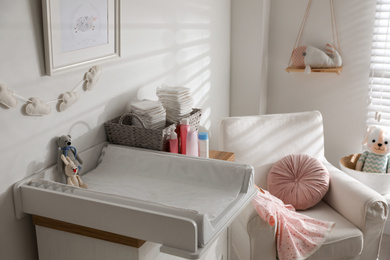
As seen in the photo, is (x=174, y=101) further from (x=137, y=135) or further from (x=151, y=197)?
(x=151, y=197)

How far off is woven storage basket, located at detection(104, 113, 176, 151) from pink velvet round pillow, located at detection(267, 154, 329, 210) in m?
0.83

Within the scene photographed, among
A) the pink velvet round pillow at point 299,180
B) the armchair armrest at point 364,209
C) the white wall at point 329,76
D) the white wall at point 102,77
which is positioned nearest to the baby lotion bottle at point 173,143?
the white wall at point 102,77

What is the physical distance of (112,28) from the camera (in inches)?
77.0

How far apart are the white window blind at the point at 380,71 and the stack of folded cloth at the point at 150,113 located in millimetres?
1714

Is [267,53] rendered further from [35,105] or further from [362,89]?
[35,105]

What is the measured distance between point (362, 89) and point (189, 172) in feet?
5.89

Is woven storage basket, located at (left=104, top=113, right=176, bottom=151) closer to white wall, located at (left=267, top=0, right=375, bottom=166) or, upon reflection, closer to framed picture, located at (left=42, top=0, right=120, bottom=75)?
framed picture, located at (left=42, top=0, right=120, bottom=75)

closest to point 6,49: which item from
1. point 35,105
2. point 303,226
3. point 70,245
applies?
point 35,105

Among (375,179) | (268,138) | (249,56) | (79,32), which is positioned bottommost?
(375,179)

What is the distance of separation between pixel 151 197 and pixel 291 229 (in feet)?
2.83

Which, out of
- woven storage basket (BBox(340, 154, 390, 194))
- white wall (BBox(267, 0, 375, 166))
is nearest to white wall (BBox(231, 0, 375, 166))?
white wall (BBox(267, 0, 375, 166))

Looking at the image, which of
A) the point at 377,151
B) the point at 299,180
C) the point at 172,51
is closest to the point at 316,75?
the point at 377,151

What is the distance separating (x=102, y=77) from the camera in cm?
194

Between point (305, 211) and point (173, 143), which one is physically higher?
point (173, 143)
